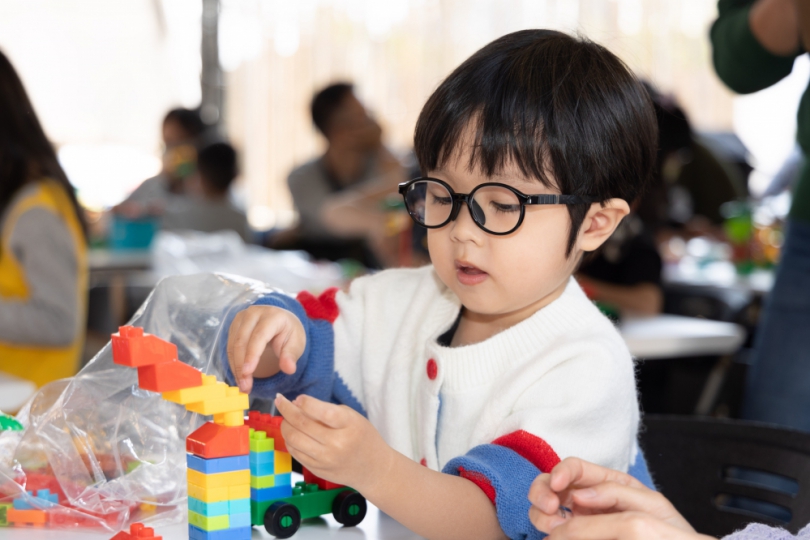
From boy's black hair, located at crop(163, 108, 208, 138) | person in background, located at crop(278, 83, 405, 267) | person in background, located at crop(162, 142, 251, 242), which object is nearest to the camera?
person in background, located at crop(278, 83, 405, 267)

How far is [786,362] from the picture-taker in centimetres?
156

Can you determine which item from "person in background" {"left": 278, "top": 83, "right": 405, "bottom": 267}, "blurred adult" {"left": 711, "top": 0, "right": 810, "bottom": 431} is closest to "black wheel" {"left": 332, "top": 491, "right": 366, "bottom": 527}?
"blurred adult" {"left": 711, "top": 0, "right": 810, "bottom": 431}

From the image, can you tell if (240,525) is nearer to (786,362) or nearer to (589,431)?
(589,431)

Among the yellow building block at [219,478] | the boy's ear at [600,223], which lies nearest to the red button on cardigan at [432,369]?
the boy's ear at [600,223]

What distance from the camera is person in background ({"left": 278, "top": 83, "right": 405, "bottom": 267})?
433 cm

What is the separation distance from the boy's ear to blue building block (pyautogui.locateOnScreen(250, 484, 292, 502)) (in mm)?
429

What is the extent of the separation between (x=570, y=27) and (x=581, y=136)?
0.23 metres

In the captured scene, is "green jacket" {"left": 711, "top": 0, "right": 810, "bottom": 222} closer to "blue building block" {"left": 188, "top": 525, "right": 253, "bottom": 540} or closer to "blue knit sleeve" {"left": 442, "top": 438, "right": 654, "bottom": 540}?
"blue knit sleeve" {"left": 442, "top": 438, "right": 654, "bottom": 540}

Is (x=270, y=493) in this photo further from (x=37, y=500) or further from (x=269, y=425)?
(x=37, y=500)

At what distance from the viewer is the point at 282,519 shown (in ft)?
2.55

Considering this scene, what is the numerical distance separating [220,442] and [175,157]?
190 inches

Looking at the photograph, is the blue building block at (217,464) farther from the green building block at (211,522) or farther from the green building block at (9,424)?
the green building block at (9,424)

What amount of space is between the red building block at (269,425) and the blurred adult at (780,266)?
1.09 metres

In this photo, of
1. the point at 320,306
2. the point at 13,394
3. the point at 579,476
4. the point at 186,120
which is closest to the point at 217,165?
the point at 186,120
